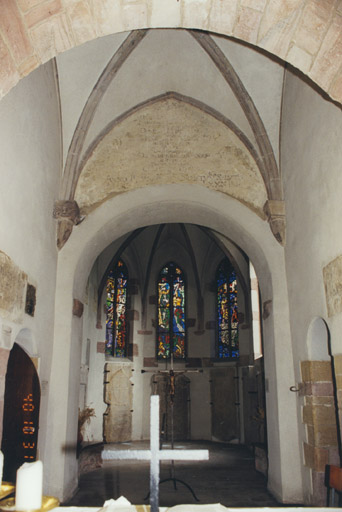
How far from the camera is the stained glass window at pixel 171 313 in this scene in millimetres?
13680

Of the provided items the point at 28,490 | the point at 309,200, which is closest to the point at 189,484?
the point at 309,200

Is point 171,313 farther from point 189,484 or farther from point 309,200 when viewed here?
point 309,200

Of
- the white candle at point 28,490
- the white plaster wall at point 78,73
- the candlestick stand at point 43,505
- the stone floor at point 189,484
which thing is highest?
the white plaster wall at point 78,73

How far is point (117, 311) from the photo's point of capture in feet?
44.1

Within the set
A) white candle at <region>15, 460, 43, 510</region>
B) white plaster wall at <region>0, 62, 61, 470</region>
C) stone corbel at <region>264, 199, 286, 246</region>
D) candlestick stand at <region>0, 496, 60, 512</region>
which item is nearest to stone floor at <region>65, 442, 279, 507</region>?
white plaster wall at <region>0, 62, 61, 470</region>

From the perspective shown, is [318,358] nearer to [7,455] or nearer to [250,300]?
[7,455]

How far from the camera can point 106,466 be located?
29.3 ft

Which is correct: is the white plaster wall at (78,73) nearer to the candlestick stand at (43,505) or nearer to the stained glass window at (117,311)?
the candlestick stand at (43,505)

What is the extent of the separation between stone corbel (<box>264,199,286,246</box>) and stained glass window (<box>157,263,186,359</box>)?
795cm

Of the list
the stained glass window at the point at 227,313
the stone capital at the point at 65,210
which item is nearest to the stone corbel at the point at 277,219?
the stone capital at the point at 65,210

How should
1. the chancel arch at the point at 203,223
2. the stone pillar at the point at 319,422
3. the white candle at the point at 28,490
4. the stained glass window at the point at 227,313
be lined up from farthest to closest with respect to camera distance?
the stained glass window at the point at 227,313
the chancel arch at the point at 203,223
the stone pillar at the point at 319,422
the white candle at the point at 28,490

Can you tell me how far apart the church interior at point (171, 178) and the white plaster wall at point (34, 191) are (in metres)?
0.03

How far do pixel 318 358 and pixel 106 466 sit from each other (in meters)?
5.51

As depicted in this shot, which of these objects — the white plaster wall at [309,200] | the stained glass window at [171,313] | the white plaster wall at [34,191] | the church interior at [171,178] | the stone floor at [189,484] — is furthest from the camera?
the stained glass window at [171,313]
